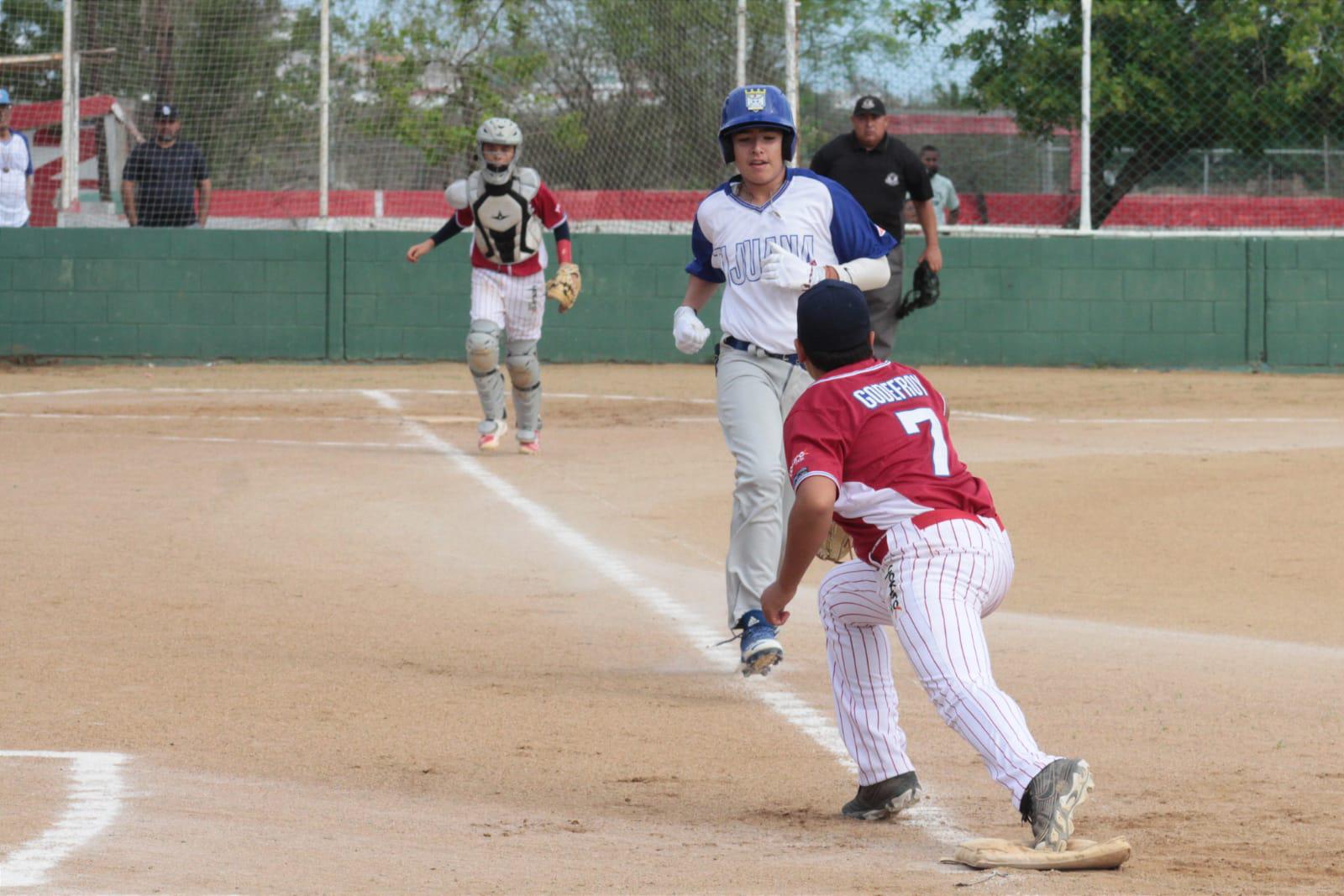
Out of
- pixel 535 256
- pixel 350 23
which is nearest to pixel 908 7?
pixel 350 23

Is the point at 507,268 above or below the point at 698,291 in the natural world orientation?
above

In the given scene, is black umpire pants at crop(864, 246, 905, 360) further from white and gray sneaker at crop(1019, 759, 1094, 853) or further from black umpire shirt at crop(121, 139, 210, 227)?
black umpire shirt at crop(121, 139, 210, 227)

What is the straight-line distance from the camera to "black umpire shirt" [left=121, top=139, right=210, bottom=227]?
18.8 metres

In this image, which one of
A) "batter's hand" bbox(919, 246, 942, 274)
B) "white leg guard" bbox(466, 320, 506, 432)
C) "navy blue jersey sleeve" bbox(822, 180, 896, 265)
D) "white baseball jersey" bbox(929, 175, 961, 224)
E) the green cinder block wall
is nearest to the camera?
"navy blue jersey sleeve" bbox(822, 180, 896, 265)

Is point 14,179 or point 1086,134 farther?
A: point 14,179

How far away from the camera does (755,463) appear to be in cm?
643

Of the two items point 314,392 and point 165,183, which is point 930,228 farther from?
point 165,183

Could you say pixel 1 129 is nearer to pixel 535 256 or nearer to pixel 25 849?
pixel 535 256

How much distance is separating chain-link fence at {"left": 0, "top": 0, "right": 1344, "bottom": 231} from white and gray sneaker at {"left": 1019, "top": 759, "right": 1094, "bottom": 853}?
15225 mm

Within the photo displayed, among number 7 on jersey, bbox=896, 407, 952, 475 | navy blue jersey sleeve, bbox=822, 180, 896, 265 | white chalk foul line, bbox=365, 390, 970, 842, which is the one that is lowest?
white chalk foul line, bbox=365, 390, 970, 842

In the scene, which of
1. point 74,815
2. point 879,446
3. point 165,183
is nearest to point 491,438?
point 165,183

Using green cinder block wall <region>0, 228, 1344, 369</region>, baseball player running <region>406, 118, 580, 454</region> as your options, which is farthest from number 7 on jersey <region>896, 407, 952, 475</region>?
green cinder block wall <region>0, 228, 1344, 369</region>

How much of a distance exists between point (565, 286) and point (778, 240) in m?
5.36

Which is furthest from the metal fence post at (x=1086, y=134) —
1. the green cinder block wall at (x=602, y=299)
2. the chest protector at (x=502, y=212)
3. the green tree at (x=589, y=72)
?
the chest protector at (x=502, y=212)
